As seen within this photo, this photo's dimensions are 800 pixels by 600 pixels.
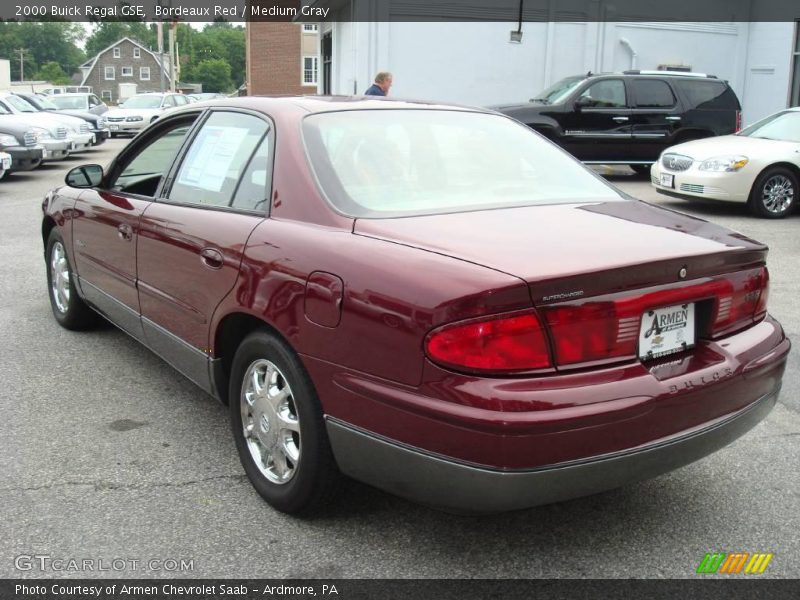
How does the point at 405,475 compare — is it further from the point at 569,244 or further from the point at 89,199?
the point at 89,199

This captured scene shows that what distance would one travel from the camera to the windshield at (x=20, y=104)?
759 inches

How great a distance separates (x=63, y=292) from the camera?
18.6 feet

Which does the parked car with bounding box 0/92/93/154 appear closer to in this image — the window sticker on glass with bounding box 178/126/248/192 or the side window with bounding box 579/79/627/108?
the side window with bounding box 579/79/627/108

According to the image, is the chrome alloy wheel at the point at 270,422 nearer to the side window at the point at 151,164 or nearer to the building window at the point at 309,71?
the side window at the point at 151,164

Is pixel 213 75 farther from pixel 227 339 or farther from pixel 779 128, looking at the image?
pixel 227 339

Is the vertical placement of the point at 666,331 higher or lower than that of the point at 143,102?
lower

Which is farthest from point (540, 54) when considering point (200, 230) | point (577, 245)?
point (577, 245)

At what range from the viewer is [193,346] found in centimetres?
370

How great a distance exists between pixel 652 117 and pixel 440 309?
Answer: 45.9ft

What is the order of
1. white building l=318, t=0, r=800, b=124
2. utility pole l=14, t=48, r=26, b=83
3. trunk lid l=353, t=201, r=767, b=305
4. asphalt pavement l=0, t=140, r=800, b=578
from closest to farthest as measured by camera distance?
trunk lid l=353, t=201, r=767, b=305
asphalt pavement l=0, t=140, r=800, b=578
white building l=318, t=0, r=800, b=124
utility pole l=14, t=48, r=26, b=83

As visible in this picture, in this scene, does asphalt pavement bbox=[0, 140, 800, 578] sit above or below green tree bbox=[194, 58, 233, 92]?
below

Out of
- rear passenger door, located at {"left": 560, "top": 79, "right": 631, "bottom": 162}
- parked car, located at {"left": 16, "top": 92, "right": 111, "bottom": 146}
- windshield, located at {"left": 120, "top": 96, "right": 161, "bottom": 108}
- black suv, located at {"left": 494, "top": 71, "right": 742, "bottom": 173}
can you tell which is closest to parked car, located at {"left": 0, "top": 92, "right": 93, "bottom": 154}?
parked car, located at {"left": 16, "top": 92, "right": 111, "bottom": 146}

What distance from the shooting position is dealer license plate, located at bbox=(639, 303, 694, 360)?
2699 mm

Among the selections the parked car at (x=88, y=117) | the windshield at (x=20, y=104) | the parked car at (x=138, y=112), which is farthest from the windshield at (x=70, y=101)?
the windshield at (x=20, y=104)
